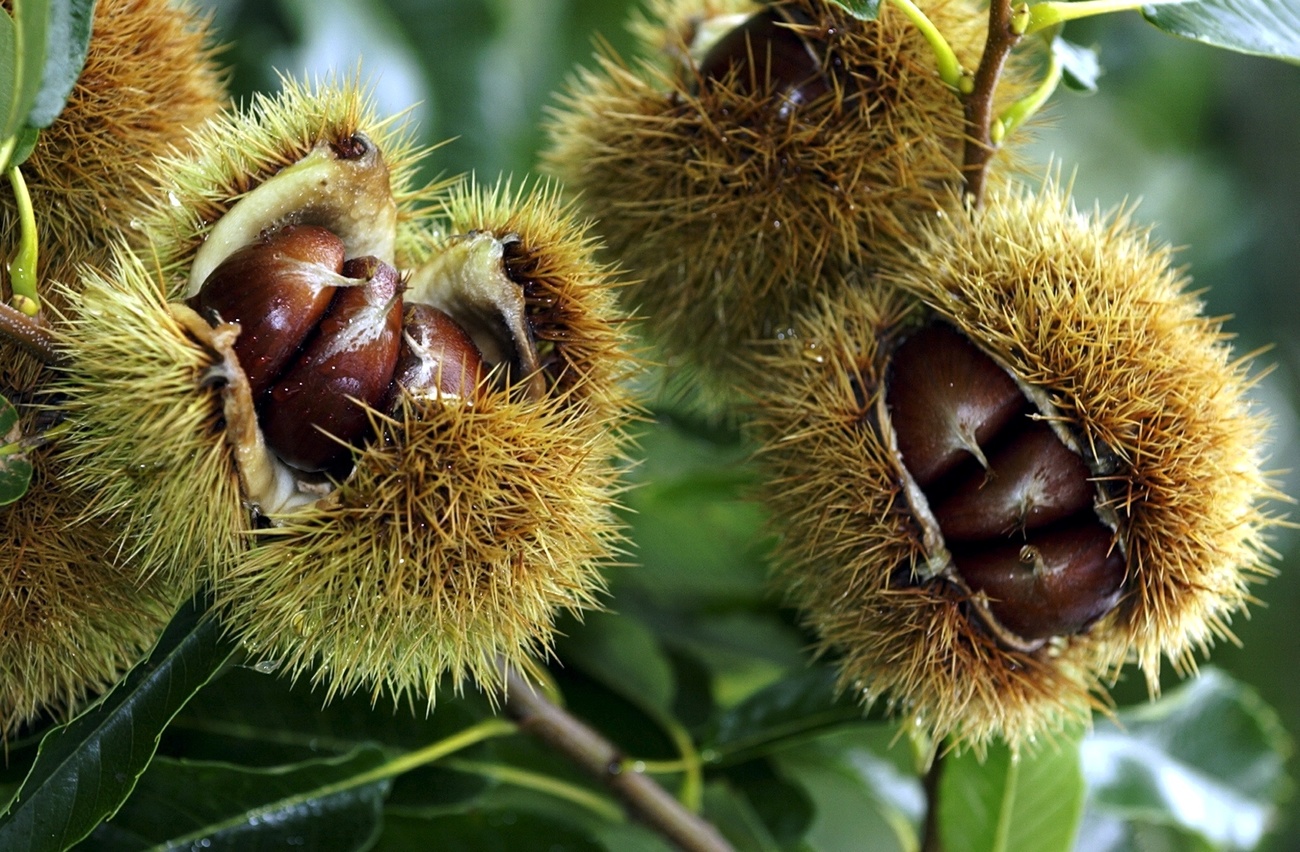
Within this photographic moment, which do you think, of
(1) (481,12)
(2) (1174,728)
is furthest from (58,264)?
(2) (1174,728)

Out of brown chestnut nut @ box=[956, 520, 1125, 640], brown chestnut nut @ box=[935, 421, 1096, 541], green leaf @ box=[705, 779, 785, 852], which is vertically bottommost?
green leaf @ box=[705, 779, 785, 852]

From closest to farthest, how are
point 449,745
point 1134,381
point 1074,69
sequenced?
point 1134,381 → point 1074,69 → point 449,745

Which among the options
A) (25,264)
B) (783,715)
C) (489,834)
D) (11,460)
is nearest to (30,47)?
(25,264)

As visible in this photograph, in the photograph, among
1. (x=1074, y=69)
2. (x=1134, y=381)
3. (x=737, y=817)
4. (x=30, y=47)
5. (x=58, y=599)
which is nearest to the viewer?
(x=30, y=47)

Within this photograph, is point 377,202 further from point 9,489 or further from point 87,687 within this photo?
point 87,687

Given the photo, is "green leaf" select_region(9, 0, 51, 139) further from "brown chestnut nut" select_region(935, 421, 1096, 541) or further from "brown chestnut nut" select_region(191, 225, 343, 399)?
"brown chestnut nut" select_region(935, 421, 1096, 541)

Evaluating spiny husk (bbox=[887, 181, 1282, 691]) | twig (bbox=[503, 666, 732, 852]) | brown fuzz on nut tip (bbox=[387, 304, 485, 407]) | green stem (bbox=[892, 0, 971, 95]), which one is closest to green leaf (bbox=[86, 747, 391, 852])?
Result: twig (bbox=[503, 666, 732, 852])

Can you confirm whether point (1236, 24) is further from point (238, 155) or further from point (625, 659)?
point (625, 659)

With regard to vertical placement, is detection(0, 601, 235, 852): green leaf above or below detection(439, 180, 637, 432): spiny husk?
below
